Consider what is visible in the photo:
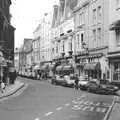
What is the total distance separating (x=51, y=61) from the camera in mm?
76375

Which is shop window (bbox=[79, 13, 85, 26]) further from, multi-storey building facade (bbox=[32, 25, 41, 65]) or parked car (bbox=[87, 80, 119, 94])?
multi-storey building facade (bbox=[32, 25, 41, 65])

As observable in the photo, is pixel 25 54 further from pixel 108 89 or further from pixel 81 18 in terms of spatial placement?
pixel 108 89

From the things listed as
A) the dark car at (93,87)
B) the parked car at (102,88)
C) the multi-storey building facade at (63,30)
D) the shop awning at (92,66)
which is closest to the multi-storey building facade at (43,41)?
the multi-storey building facade at (63,30)

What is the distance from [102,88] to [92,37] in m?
18.9

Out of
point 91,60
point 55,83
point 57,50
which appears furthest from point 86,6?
point 57,50

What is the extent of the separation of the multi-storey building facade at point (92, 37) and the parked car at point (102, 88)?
10019 millimetres

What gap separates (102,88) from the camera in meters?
32.2

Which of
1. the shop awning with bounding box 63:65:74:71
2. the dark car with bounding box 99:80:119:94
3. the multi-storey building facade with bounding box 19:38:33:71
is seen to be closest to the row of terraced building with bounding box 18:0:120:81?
the shop awning with bounding box 63:65:74:71

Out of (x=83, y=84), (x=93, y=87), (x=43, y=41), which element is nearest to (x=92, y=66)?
(x=83, y=84)

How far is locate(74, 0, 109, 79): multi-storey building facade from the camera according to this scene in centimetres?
4580

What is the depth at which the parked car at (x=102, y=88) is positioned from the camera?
31.7 meters

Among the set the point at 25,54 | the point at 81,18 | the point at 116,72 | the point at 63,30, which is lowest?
the point at 116,72

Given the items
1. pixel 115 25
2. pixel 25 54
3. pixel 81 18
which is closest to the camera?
pixel 115 25

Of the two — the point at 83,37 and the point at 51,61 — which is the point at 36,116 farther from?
the point at 51,61
